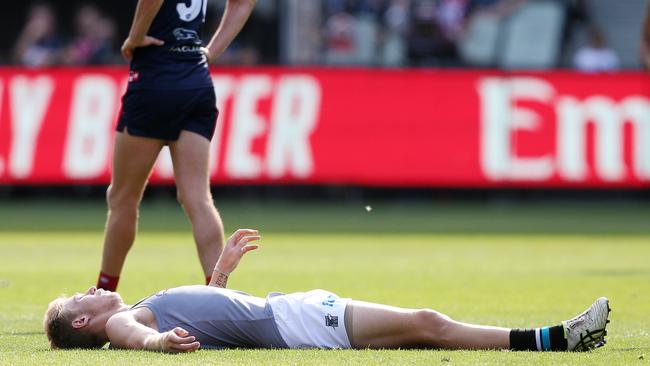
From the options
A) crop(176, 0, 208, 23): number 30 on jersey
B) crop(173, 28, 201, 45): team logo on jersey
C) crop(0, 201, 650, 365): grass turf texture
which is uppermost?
crop(176, 0, 208, 23): number 30 on jersey

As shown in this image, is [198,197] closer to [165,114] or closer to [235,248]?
[165,114]

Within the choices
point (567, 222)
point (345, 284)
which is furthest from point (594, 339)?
point (567, 222)

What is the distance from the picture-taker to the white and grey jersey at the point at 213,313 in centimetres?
695

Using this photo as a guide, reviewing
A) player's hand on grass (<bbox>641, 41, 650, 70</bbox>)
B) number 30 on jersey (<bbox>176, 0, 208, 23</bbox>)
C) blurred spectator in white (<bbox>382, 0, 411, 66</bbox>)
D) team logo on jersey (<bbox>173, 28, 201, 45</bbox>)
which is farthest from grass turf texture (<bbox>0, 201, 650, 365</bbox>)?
blurred spectator in white (<bbox>382, 0, 411, 66</bbox>)

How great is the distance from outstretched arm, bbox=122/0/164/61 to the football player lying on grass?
209 centimetres

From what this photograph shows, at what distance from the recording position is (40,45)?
21906 mm

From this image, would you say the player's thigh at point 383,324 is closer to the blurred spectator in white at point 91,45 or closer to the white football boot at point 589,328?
the white football boot at point 589,328

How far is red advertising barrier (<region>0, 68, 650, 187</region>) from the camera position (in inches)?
767

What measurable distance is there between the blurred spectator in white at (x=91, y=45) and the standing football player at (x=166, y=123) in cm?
1241

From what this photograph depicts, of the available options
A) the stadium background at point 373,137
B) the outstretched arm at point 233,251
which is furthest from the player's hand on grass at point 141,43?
the stadium background at point 373,137

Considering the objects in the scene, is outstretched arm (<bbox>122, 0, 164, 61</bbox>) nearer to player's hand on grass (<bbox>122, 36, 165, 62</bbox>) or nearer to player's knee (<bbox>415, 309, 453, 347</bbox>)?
player's hand on grass (<bbox>122, 36, 165, 62</bbox>)

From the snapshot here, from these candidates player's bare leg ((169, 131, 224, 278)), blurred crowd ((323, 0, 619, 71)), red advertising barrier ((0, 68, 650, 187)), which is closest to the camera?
player's bare leg ((169, 131, 224, 278))

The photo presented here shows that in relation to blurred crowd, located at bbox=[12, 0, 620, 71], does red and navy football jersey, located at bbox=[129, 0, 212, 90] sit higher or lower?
higher

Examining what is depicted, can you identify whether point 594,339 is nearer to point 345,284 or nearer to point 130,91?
point 130,91
